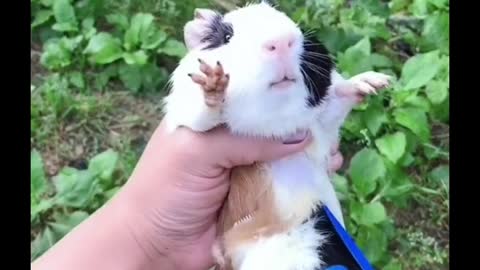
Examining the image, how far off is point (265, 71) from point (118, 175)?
1.41 metres

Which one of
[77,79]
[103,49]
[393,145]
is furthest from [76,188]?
[393,145]

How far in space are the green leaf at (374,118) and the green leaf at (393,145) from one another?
0.16ft

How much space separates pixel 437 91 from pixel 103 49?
1.20 meters

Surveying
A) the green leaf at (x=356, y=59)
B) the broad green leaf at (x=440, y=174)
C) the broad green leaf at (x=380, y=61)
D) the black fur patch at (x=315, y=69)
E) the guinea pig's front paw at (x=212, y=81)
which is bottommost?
the broad green leaf at (x=440, y=174)

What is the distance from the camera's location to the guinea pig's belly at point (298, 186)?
1820mm

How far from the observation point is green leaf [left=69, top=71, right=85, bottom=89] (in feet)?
10.7

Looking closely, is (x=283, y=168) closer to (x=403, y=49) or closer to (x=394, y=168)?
(x=394, y=168)

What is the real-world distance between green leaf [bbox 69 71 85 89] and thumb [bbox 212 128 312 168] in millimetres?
1546

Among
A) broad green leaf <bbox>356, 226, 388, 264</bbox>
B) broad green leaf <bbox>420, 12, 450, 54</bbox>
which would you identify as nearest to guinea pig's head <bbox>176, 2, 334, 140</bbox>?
broad green leaf <bbox>356, 226, 388, 264</bbox>

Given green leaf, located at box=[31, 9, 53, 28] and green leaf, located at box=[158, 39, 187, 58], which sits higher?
green leaf, located at box=[31, 9, 53, 28]

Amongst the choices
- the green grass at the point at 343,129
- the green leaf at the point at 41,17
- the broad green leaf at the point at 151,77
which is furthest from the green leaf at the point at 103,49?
the green leaf at the point at 41,17

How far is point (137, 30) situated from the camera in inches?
131

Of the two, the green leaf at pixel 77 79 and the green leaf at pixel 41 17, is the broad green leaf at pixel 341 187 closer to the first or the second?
the green leaf at pixel 77 79

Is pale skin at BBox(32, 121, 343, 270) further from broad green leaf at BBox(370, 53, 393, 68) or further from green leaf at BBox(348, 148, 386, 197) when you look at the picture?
broad green leaf at BBox(370, 53, 393, 68)
